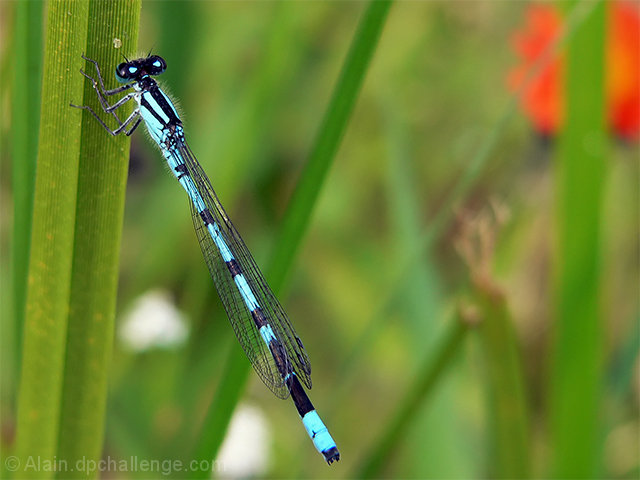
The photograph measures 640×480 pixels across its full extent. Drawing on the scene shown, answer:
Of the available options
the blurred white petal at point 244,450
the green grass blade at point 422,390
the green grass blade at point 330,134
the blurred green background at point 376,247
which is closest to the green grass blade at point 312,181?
the green grass blade at point 330,134

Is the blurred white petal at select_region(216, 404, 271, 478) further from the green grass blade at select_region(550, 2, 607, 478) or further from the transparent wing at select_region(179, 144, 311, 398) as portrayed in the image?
the green grass blade at select_region(550, 2, 607, 478)

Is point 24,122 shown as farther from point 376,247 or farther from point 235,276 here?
point 376,247

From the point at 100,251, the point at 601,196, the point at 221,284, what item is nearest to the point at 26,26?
the point at 100,251

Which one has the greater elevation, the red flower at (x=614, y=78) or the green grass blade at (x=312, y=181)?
the red flower at (x=614, y=78)

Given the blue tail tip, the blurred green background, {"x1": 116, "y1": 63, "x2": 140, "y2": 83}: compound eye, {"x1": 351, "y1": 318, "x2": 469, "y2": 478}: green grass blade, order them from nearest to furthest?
{"x1": 116, "y1": 63, "x2": 140, "y2": 83}: compound eye → {"x1": 351, "y1": 318, "x2": 469, "y2": 478}: green grass blade → the blue tail tip → the blurred green background

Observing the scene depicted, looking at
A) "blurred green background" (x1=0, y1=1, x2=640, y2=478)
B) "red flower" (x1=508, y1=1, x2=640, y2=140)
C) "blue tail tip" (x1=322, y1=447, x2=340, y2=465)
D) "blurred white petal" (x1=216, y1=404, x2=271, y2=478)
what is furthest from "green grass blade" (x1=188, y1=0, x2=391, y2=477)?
"red flower" (x1=508, y1=1, x2=640, y2=140)

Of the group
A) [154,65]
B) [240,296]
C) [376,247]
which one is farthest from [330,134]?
[376,247]

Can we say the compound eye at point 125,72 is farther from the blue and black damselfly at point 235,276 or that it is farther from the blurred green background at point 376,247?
the blurred green background at point 376,247

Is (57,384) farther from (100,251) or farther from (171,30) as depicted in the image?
(171,30)
